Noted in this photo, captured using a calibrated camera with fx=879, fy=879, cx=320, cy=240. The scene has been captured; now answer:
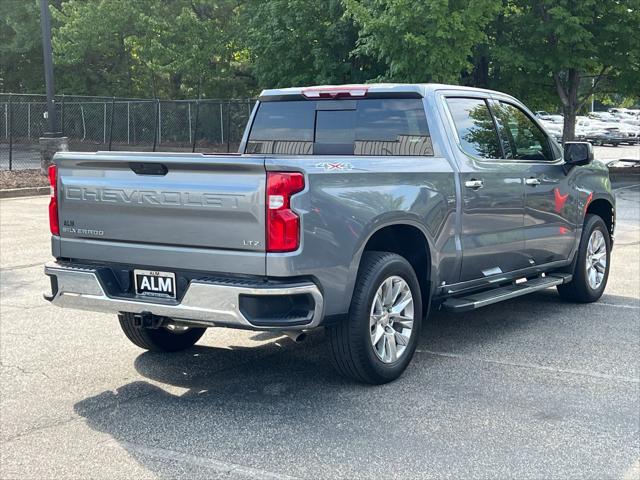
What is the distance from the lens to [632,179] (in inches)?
1045

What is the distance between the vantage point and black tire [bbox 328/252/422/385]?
5477 millimetres

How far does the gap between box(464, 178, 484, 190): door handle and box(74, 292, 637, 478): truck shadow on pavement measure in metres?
1.26

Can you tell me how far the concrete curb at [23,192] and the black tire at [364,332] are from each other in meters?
15.1

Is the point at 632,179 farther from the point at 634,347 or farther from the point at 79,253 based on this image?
the point at 79,253

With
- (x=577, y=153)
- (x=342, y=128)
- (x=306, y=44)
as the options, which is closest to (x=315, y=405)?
(x=342, y=128)

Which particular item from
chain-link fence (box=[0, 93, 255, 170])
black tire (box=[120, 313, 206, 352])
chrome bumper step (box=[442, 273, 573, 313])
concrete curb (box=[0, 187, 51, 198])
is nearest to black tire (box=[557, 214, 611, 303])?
chrome bumper step (box=[442, 273, 573, 313])

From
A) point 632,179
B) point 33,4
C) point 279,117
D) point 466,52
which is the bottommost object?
point 632,179

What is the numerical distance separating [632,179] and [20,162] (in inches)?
730

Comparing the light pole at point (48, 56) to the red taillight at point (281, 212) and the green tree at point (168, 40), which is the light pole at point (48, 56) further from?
the red taillight at point (281, 212)

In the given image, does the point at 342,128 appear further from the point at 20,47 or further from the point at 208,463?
the point at 20,47

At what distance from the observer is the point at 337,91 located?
6.94 metres

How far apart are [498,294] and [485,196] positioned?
79 cm

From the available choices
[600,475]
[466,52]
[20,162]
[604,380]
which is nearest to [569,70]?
[466,52]

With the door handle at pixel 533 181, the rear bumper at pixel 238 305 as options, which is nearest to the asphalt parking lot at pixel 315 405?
the rear bumper at pixel 238 305
